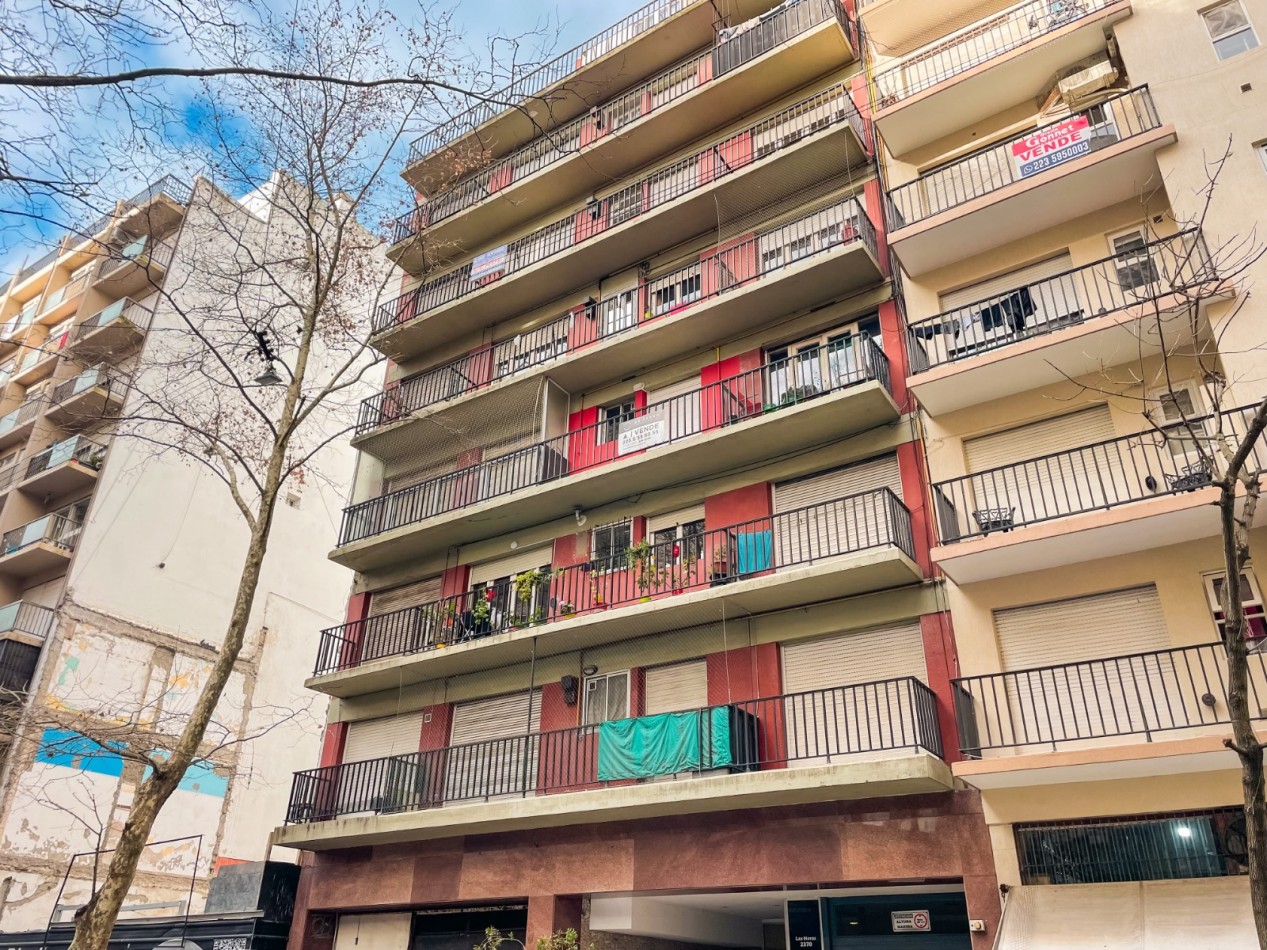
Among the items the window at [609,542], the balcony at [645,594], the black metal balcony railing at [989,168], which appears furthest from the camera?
the window at [609,542]

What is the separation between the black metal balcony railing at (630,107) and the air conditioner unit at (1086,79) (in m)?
4.90

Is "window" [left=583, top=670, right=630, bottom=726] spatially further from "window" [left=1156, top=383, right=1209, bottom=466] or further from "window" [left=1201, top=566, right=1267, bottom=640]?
"window" [left=1156, top=383, right=1209, bottom=466]

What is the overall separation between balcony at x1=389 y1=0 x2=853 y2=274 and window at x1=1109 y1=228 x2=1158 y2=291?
7.09m

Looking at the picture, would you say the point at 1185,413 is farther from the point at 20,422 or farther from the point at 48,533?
the point at 20,422

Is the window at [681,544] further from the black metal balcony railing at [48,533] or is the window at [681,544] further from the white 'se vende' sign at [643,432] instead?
the black metal balcony railing at [48,533]

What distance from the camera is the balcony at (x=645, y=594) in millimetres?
12617

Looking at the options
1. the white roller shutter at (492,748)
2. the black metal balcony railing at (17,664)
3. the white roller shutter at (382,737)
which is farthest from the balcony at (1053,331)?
the black metal balcony railing at (17,664)

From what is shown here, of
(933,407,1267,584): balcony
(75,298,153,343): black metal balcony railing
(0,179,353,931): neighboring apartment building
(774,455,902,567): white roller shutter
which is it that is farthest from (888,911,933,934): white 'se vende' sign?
(75,298,153,343): black metal balcony railing

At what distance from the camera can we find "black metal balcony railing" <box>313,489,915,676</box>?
13219 millimetres

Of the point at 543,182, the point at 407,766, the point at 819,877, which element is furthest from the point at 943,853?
the point at 543,182

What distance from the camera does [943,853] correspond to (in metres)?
10.6

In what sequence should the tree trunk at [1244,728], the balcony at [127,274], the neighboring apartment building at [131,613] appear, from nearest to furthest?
the tree trunk at [1244,728] < the neighboring apartment building at [131,613] < the balcony at [127,274]

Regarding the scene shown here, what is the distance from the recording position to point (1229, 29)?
12602 millimetres

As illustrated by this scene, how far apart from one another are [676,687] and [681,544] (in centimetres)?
242
